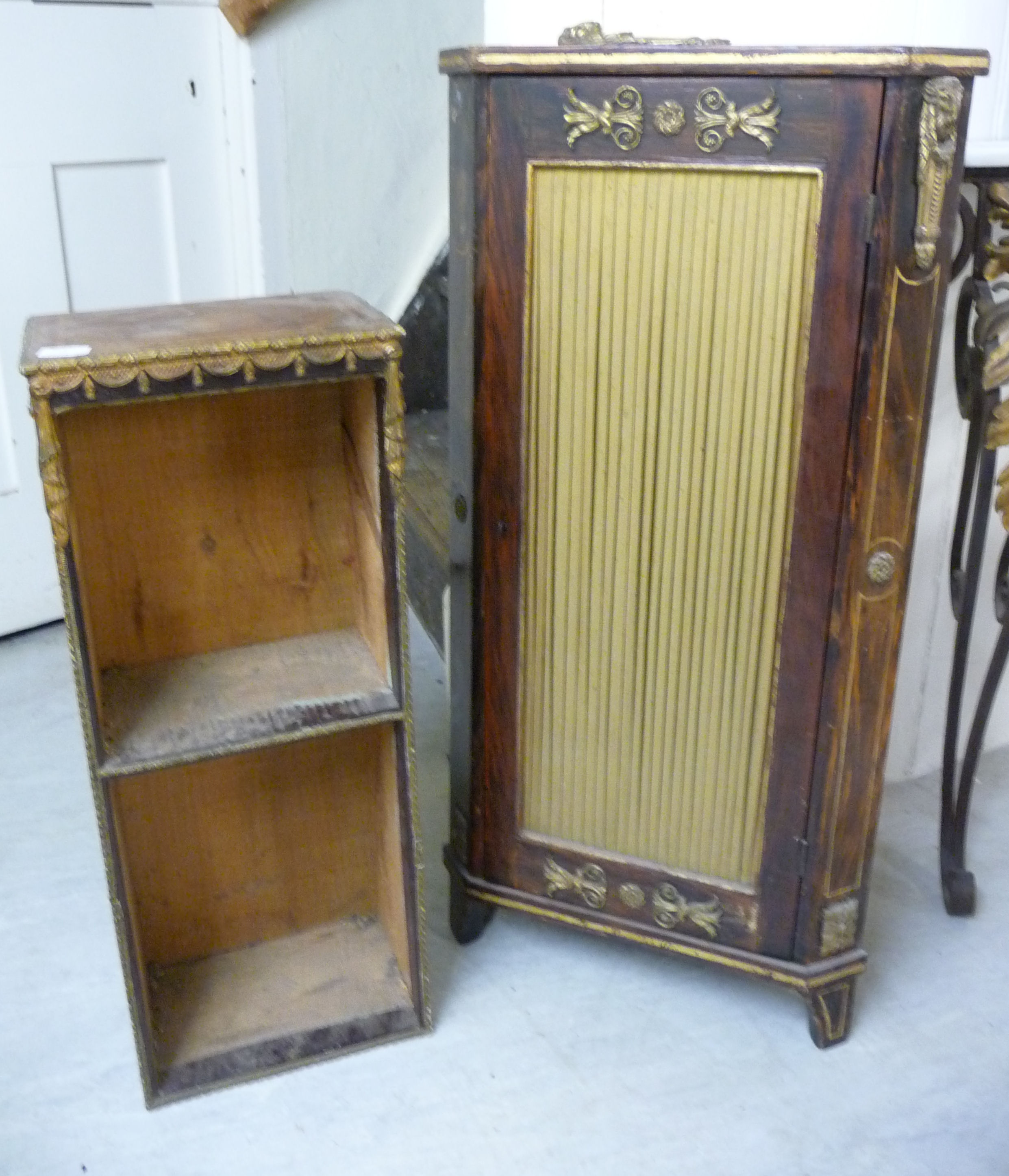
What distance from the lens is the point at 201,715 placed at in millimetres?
1387

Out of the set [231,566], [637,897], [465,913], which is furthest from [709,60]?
[465,913]

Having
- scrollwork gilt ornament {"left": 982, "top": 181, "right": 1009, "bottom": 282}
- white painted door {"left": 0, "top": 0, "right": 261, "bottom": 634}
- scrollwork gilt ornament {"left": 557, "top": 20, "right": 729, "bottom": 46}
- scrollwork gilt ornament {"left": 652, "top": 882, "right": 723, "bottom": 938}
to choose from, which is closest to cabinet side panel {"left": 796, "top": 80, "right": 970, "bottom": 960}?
scrollwork gilt ornament {"left": 652, "top": 882, "right": 723, "bottom": 938}

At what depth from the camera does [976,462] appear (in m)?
1.74

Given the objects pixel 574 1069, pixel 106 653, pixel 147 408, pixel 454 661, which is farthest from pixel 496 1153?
pixel 147 408

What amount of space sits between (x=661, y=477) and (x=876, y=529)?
9.6 inches

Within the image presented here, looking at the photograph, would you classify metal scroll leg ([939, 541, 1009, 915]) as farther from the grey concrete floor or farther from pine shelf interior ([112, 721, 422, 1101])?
pine shelf interior ([112, 721, 422, 1101])

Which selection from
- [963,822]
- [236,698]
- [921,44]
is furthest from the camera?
[963,822]

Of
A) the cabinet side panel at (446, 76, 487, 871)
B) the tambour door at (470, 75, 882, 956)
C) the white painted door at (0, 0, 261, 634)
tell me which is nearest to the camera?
the tambour door at (470, 75, 882, 956)

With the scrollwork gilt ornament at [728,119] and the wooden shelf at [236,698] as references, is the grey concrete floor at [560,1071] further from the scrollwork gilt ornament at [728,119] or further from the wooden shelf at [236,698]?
the scrollwork gilt ornament at [728,119]

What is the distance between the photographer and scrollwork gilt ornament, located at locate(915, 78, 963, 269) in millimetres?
1132

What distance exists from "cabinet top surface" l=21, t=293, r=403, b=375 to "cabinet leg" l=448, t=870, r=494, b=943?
805 millimetres

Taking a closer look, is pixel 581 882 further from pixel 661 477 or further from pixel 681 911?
pixel 661 477

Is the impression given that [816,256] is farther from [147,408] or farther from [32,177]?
[32,177]

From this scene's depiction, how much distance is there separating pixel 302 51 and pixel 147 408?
126cm
